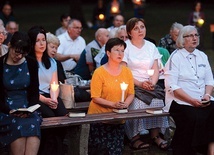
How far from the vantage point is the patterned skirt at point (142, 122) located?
7.04 m

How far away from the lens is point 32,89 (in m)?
6.03

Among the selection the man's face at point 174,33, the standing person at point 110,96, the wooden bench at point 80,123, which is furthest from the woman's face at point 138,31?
the man's face at point 174,33

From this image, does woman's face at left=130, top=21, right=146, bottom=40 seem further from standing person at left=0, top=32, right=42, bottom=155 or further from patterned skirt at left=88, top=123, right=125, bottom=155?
standing person at left=0, top=32, right=42, bottom=155

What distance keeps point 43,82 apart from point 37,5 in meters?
29.8

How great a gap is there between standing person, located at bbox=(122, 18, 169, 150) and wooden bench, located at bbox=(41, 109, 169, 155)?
0.35 metres

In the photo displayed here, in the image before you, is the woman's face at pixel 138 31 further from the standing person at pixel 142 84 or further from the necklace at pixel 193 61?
the necklace at pixel 193 61

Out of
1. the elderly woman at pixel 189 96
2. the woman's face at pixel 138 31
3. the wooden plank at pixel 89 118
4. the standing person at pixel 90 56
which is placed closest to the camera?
the wooden plank at pixel 89 118

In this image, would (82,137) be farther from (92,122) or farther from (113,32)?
(113,32)

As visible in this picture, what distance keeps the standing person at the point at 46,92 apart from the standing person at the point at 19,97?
494 mm

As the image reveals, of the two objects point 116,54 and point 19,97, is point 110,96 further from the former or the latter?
point 19,97

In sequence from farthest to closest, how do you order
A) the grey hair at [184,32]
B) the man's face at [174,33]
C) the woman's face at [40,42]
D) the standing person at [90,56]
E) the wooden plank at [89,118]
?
the man's face at [174,33] < the standing person at [90,56] < the grey hair at [184,32] < the woman's face at [40,42] < the wooden plank at [89,118]

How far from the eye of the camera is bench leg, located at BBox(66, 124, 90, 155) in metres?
6.45

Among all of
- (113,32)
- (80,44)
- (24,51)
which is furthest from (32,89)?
(80,44)

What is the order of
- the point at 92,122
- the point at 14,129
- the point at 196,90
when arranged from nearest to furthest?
the point at 14,129 < the point at 92,122 < the point at 196,90
